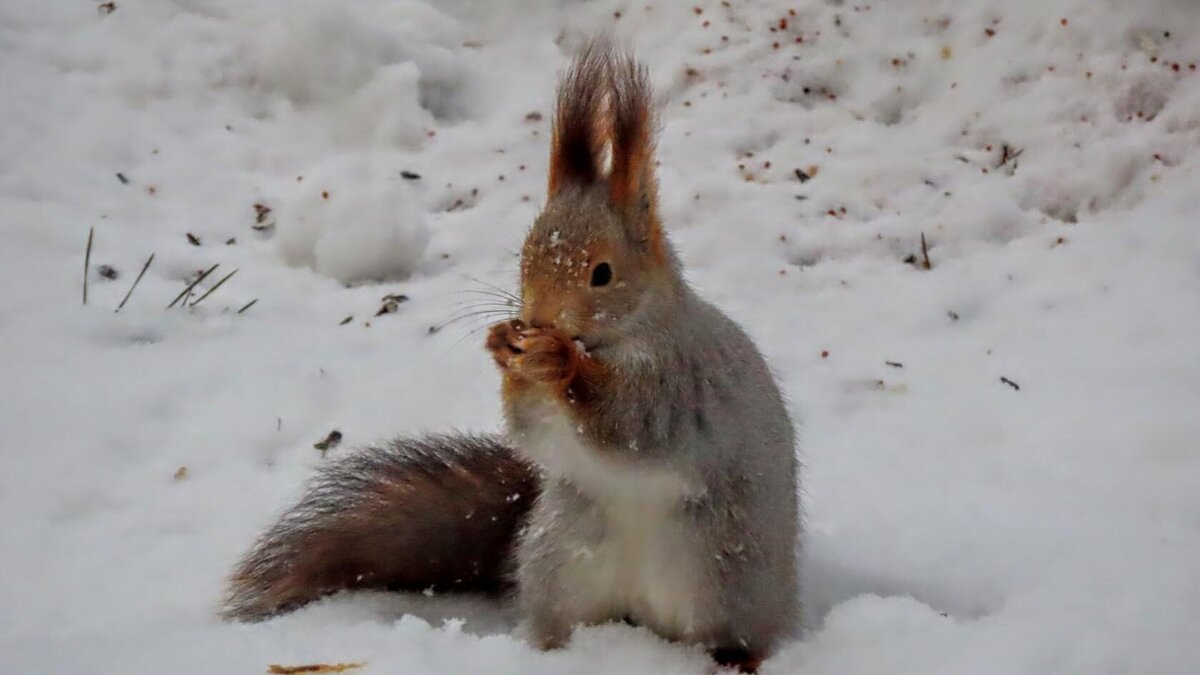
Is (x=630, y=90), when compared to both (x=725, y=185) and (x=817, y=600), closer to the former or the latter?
(x=817, y=600)

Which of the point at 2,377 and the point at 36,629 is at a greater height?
the point at 2,377

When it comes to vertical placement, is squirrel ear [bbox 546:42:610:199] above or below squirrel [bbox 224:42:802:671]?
above

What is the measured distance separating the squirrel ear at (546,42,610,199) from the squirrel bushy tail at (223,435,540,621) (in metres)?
0.48

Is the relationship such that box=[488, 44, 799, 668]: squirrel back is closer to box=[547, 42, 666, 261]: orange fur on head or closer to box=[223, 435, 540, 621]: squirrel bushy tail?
box=[547, 42, 666, 261]: orange fur on head

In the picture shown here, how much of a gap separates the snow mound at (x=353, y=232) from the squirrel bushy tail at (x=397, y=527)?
3.07 feet

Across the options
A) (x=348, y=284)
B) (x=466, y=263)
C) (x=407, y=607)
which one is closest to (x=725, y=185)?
(x=466, y=263)

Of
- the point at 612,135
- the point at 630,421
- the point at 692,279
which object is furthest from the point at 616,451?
the point at 692,279

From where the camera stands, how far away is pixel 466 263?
99.0 inches

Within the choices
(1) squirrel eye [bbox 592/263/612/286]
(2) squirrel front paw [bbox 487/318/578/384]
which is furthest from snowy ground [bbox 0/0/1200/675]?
(1) squirrel eye [bbox 592/263/612/286]

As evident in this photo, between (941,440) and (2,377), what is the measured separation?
70.7 inches

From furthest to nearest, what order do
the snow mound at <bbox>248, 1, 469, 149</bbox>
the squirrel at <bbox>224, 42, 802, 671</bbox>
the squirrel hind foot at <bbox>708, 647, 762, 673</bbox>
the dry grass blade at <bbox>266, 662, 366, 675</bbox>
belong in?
1. the snow mound at <bbox>248, 1, 469, 149</bbox>
2. the squirrel hind foot at <bbox>708, 647, 762, 673</bbox>
3. the squirrel at <bbox>224, 42, 802, 671</bbox>
4. the dry grass blade at <bbox>266, 662, 366, 675</bbox>

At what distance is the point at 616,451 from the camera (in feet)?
4.21

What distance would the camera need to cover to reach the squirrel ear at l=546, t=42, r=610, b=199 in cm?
128

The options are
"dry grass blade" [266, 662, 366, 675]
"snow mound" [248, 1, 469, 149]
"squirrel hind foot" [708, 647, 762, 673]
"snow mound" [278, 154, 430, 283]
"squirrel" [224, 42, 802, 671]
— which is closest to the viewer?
"dry grass blade" [266, 662, 366, 675]
